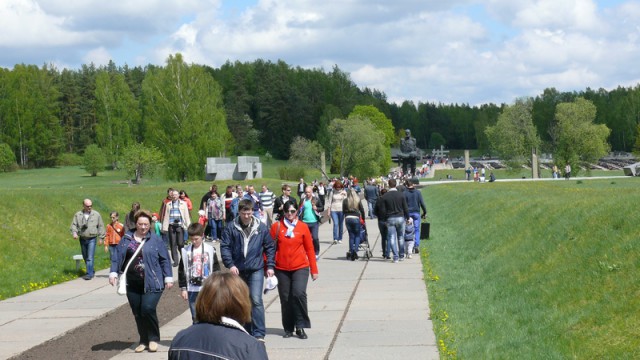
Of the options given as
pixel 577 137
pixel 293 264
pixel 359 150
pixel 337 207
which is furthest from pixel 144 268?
pixel 359 150

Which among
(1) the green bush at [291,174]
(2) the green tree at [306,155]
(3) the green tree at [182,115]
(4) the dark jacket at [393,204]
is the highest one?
(3) the green tree at [182,115]

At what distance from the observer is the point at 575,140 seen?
8938 cm

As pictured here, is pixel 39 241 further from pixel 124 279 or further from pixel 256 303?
pixel 256 303

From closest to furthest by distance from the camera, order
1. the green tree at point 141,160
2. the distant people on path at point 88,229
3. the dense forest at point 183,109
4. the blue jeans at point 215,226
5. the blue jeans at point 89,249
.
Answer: the distant people on path at point 88,229
the blue jeans at point 89,249
the blue jeans at point 215,226
the green tree at point 141,160
the dense forest at point 183,109

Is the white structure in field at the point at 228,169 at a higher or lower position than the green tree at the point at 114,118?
lower

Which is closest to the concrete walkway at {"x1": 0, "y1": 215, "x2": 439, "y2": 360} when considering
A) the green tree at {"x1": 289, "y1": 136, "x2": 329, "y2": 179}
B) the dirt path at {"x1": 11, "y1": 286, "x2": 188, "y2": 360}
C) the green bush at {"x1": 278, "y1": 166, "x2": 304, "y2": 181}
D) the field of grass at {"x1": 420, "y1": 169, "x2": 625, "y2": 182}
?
the dirt path at {"x1": 11, "y1": 286, "x2": 188, "y2": 360}

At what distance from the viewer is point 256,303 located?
1021cm

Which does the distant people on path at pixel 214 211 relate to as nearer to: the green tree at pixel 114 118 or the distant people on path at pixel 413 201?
the distant people on path at pixel 413 201

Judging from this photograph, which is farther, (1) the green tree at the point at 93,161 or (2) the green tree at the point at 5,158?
(2) the green tree at the point at 5,158

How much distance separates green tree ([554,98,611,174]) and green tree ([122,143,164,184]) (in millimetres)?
40888

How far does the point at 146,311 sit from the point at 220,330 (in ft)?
21.2

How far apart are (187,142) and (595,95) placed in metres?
138

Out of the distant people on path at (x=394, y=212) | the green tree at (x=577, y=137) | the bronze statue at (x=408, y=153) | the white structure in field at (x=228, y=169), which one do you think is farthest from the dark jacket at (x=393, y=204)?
the green tree at (x=577, y=137)

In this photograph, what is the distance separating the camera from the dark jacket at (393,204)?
736 inches
